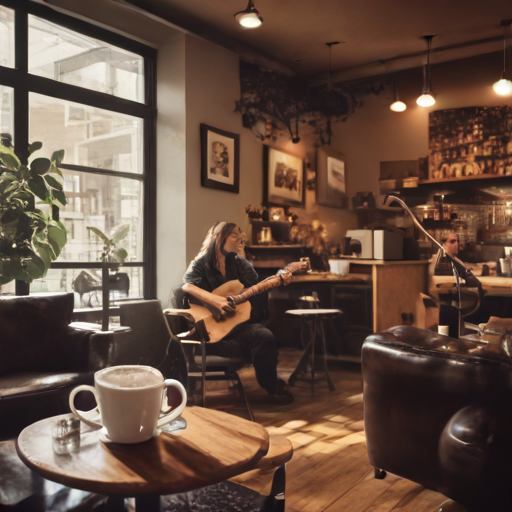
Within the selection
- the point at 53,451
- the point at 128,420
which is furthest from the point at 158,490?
the point at 53,451

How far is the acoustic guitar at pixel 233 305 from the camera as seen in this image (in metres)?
3.46

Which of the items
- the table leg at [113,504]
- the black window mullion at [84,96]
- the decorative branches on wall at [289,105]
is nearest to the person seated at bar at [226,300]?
the black window mullion at [84,96]

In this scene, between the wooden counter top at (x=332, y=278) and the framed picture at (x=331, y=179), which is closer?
the wooden counter top at (x=332, y=278)

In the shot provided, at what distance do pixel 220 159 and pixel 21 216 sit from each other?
2.05 metres

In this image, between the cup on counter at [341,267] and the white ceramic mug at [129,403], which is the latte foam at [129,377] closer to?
Answer: the white ceramic mug at [129,403]

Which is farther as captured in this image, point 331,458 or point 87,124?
point 87,124

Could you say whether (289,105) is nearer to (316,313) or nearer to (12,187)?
(316,313)

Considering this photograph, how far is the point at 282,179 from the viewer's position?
540 cm

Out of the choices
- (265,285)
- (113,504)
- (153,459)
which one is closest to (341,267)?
(265,285)

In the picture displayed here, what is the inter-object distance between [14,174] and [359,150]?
4.17m

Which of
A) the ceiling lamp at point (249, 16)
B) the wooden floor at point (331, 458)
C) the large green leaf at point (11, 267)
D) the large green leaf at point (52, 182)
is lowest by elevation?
the wooden floor at point (331, 458)

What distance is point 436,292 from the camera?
209 inches

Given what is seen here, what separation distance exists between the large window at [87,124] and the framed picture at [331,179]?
2.21m

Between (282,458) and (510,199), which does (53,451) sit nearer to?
(282,458)
